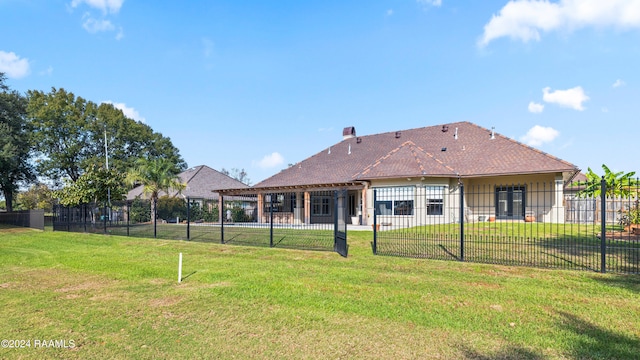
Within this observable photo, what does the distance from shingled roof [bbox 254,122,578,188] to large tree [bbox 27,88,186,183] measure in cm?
1950

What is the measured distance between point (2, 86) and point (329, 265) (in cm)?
4343

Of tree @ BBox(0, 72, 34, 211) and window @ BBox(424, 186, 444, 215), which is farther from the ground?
tree @ BBox(0, 72, 34, 211)

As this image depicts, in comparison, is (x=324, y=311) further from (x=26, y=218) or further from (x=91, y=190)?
(x=26, y=218)

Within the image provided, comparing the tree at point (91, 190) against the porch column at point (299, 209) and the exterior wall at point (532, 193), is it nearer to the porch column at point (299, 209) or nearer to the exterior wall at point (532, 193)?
the porch column at point (299, 209)

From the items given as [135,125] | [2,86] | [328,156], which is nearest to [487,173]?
[328,156]

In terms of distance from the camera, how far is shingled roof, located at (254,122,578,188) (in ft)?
69.6

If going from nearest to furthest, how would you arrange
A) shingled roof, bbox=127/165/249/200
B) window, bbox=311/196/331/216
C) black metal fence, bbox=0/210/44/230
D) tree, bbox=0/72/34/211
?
black metal fence, bbox=0/210/44/230 → window, bbox=311/196/331/216 → tree, bbox=0/72/34/211 → shingled roof, bbox=127/165/249/200

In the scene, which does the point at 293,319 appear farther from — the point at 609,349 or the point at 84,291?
the point at 84,291

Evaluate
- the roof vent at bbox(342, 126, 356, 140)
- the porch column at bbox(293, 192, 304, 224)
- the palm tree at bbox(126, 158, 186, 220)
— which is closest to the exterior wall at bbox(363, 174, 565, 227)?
the porch column at bbox(293, 192, 304, 224)

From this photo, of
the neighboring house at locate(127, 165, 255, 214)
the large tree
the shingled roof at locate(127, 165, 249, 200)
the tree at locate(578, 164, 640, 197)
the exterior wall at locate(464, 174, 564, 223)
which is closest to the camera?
the tree at locate(578, 164, 640, 197)

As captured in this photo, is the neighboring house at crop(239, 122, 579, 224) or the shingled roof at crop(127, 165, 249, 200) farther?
the shingled roof at crop(127, 165, 249, 200)

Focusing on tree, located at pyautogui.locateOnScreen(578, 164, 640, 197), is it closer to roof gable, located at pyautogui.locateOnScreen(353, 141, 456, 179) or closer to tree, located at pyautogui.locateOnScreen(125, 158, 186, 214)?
roof gable, located at pyautogui.locateOnScreen(353, 141, 456, 179)

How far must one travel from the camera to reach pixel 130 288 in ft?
24.1

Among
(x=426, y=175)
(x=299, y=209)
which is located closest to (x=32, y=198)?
(x=299, y=209)
